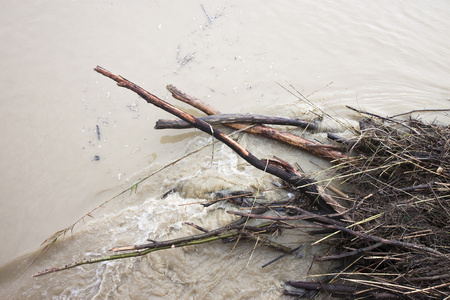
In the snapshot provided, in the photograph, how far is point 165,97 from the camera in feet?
13.0

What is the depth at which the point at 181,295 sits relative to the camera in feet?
8.46

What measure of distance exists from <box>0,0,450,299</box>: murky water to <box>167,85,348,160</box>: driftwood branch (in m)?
0.14

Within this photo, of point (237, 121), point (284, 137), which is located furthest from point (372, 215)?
point (237, 121)

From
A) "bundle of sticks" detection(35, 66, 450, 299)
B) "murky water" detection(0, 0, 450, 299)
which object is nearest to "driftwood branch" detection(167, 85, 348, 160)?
"bundle of sticks" detection(35, 66, 450, 299)

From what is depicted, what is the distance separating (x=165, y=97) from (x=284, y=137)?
5.31ft

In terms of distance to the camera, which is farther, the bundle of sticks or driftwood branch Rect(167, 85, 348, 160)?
driftwood branch Rect(167, 85, 348, 160)

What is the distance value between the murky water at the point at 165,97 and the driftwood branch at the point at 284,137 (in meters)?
0.14

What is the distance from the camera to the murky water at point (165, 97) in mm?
2734

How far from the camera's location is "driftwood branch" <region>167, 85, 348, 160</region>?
123 inches

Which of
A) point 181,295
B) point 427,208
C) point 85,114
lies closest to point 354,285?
point 427,208

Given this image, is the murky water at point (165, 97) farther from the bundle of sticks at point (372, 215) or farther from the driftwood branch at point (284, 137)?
the bundle of sticks at point (372, 215)

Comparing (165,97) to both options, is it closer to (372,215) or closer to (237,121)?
(237,121)

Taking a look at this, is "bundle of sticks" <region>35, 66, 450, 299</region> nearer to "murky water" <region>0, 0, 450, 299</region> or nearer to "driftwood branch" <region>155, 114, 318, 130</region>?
"murky water" <region>0, 0, 450, 299</region>

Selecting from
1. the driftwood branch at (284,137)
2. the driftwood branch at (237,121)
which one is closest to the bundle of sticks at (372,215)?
the driftwood branch at (284,137)
